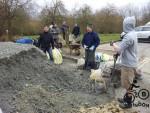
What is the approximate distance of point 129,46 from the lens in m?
8.98

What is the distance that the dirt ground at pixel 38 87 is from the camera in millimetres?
9125

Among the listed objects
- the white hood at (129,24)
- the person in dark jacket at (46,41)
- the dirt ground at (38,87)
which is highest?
the white hood at (129,24)

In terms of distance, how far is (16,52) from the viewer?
11.6m

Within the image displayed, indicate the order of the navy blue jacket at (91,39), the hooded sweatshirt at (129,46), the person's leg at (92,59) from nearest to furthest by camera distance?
the hooded sweatshirt at (129,46), the navy blue jacket at (91,39), the person's leg at (92,59)

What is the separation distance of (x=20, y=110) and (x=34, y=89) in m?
1.26

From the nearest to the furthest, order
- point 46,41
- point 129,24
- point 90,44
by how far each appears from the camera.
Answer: point 129,24
point 90,44
point 46,41

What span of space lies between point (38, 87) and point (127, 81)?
7.38 ft

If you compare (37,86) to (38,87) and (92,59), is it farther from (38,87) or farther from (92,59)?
(92,59)

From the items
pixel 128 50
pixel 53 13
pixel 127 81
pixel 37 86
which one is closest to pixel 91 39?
pixel 37 86

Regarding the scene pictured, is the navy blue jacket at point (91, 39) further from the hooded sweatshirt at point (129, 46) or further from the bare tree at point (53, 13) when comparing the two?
the bare tree at point (53, 13)

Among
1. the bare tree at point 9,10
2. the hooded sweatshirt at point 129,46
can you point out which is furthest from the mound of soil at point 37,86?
the bare tree at point 9,10

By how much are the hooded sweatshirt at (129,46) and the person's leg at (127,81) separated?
0.14m

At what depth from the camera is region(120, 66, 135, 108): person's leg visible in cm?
913

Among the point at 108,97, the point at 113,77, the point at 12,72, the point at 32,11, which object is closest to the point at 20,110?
the point at 12,72
